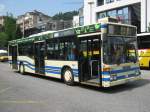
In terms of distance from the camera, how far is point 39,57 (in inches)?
685

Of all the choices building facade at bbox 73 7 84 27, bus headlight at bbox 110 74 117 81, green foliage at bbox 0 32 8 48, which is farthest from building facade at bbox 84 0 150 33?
green foliage at bbox 0 32 8 48

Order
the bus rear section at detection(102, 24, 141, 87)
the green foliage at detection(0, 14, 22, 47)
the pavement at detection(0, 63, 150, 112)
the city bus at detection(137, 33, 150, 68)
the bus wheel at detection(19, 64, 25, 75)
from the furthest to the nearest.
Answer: the green foliage at detection(0, 14, 22, 47)
the city bus at detection(137, 33, 150, 68)
the bus wheel at detection(19, 64, 25, 75)
the bus rear section at detection(102, 24, 141, 87)
the pavement at detection(0, 63, 150, 112)

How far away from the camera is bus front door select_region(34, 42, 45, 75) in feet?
55.4

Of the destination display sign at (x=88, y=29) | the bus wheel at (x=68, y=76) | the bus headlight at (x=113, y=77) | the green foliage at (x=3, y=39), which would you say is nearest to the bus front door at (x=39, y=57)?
the bus wheel at (x=68, y=76)

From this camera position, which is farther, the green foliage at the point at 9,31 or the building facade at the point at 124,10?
the green foliage at the point at 9,31

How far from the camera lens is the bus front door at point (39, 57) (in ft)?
55.4

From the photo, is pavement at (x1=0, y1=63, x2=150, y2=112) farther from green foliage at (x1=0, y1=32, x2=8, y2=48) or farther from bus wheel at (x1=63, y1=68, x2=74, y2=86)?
green foliage at (x1=0, y1=32, x2=8, y2=48)

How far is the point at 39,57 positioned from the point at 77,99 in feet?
25.0

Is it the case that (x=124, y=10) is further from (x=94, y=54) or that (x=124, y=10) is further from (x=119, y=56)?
(x=119, y=56)

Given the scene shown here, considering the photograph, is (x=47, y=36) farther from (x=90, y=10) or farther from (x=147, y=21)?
(x=90, y=10)

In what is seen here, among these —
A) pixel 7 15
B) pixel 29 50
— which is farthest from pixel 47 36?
→ pixel 7 15

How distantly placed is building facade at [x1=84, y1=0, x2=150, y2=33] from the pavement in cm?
2326

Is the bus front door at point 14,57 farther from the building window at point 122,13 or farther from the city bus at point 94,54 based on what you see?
the building window at point 122,13

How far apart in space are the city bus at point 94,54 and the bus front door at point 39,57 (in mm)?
193
